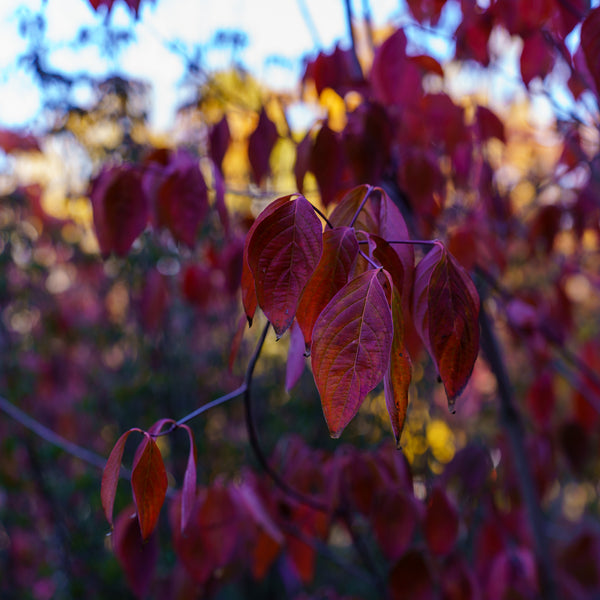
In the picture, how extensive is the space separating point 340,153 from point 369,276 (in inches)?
29.5

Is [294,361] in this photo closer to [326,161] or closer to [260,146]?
[326,161]

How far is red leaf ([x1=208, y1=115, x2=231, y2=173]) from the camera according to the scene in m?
1.44

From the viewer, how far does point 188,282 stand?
2006 millimetres

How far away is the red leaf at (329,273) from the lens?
595mm

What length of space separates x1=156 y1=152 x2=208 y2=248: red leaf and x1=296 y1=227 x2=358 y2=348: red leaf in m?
0.60

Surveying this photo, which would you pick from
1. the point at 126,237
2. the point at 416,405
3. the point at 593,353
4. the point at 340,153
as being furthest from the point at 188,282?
the point at 593,353

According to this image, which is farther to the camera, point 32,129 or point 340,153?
point 32,129

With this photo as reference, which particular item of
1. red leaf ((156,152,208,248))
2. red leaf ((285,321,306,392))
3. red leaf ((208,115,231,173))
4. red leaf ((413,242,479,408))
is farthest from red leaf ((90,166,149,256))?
red leaf ((413,242,479,408))

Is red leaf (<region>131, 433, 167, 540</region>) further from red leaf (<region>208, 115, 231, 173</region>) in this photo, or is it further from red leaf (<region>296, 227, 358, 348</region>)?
red leaf (<region>208, 115, 231, 173</region>)

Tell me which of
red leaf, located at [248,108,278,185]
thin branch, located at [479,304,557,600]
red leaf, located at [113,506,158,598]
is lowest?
thin branch, located at [479,304,557,600]

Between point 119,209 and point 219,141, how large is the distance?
40cm

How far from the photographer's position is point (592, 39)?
844mm

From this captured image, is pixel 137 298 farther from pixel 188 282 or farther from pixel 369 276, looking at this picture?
pixel 369 276

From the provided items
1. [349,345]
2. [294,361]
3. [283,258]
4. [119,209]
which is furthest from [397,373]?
[119,209]
